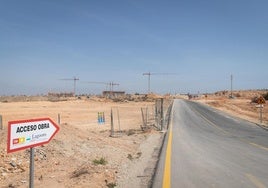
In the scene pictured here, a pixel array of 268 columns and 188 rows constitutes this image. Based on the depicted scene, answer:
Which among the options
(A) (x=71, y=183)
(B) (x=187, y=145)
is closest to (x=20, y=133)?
(A) (x=71, y=183)

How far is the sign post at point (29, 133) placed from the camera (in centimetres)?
653

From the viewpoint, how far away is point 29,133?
700cm

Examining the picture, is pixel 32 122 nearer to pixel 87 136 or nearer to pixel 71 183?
pixel 71 183

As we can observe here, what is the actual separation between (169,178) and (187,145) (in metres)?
8.61

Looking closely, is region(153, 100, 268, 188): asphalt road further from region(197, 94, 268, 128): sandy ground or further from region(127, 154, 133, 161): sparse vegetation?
→ region(197, 94, 268, 128): sandy ground

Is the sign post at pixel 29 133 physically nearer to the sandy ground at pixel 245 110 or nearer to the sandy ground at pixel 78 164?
the sandy ground at pixel 78 164

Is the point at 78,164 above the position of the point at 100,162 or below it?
below

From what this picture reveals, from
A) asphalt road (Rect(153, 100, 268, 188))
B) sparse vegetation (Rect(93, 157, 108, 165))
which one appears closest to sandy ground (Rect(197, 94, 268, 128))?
asphalt road (Rect(153, 100, 268, 188))

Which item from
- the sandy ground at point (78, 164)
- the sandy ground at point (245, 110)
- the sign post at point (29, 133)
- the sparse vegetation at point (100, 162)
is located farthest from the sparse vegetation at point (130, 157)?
the sandy ground at point (245, 110)

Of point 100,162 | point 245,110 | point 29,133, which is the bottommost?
point 245,110

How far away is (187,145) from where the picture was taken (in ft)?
62.4

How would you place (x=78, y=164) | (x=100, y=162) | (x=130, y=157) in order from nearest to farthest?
1. (x=100, y=162)
2. (x=78, y=164)
3. (x=130, y=157)

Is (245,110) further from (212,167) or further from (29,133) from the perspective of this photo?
(29,133)

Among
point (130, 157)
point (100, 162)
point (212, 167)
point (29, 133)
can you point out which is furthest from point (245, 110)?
point (29, 133)
